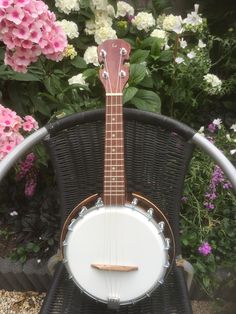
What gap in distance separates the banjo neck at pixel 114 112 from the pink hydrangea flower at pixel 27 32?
1.17 feet

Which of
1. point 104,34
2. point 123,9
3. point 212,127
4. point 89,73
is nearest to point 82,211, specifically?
point 89,73

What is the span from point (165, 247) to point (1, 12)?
92 cm

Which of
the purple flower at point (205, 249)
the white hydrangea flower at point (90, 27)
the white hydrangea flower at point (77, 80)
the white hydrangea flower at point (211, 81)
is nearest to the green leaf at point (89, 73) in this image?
the white hydrangea flower at point (77, 80)

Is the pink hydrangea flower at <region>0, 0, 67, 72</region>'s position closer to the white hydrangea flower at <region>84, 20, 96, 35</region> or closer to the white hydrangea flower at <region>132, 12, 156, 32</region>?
the white hydrangea flower at <region>84, 20, 96, 35</region>

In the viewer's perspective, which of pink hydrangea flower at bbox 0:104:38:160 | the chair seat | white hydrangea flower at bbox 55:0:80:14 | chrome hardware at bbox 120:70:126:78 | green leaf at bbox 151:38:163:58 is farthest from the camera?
green leaf at bbox 151:38:163:58

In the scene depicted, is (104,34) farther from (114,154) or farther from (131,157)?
(114,154)

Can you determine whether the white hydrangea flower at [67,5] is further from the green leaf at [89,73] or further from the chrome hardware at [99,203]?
the chrome hardware at [99,203]

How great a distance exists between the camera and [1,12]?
1465 millimetres

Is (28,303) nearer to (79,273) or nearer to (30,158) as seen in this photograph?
(30,158)

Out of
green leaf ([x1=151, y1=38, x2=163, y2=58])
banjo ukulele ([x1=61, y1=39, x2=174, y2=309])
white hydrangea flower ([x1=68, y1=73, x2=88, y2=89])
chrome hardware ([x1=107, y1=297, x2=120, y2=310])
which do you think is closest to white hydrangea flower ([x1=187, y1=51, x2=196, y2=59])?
green leaf ([x1=151, y1=38, x2=163, y2=58])

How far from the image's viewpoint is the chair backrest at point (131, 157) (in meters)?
1.43

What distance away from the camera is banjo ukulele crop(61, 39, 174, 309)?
127cm

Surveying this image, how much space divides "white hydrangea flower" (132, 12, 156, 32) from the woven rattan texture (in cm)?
84

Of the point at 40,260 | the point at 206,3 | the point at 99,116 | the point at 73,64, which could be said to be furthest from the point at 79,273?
the point at 206,3
